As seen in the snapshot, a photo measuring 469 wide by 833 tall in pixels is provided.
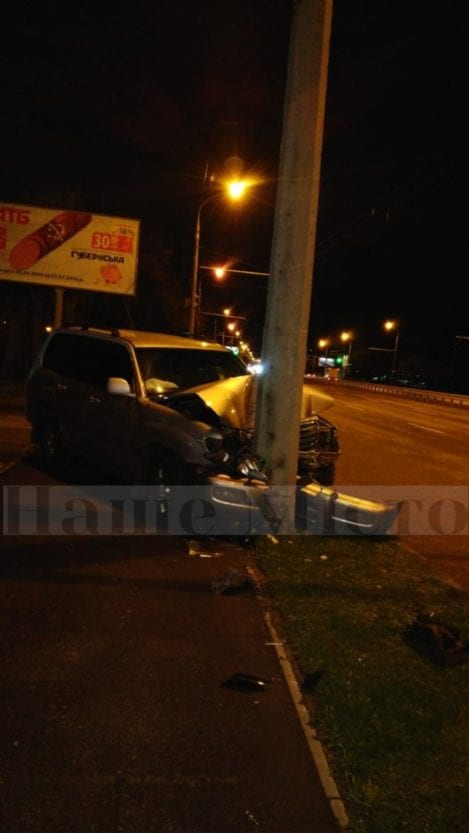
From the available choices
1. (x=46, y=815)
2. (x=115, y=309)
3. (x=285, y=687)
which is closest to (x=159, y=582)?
(x=285, y=687)

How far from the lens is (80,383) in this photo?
951cm

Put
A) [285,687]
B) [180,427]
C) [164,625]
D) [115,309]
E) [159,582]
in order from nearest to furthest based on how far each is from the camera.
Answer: [285,687]
[164,625]
[159,582]
[180,427]
[115,309]

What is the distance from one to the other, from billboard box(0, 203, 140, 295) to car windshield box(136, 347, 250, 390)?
12.7 m

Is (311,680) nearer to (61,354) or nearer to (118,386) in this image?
(118,386)

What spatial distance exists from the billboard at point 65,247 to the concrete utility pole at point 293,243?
14.6 metres

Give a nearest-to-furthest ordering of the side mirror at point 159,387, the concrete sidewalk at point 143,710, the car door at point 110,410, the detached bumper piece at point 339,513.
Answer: the concrete sidewalk at point 143,710, the detached bumper piece at point 339,513, the car door at point 110,410, the side mirror at point 159,387

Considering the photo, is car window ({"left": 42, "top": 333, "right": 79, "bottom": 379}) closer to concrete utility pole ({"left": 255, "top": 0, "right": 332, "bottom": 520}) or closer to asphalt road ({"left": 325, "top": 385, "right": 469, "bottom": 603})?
concrete utility pole ({"left": 255, "top": 0, "right": 332, "bottom": 520})

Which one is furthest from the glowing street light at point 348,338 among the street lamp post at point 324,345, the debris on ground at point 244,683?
the debris on ground at point 244,683

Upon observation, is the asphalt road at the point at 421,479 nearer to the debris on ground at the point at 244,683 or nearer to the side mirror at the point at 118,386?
the debris on ground at the point at 244,683

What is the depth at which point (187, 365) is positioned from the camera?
902 cm

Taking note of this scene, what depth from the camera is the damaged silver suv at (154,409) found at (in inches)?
288

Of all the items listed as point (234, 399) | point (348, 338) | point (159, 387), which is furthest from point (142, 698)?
point (348, 338)

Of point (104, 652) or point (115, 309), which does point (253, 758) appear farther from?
point (115, 309)

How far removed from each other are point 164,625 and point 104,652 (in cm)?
58
